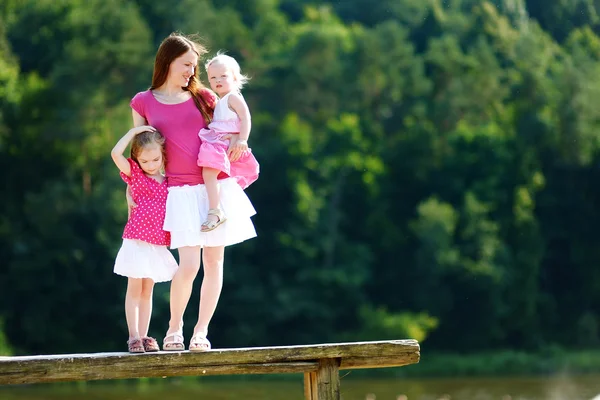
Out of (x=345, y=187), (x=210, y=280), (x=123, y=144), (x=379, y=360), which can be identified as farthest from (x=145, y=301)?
(x=345, y=187)

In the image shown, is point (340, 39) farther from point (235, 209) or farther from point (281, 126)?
point (235, 209)

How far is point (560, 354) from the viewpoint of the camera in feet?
106

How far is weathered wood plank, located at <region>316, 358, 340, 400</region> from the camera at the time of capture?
4898 mm

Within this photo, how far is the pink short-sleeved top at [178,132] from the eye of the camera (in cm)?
521

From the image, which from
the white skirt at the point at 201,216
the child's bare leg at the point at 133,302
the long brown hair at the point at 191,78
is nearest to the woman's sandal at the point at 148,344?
the child's bare leg at the point at 133,302

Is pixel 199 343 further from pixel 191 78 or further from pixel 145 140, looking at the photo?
pixel 191 78

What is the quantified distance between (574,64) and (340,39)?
7486 mm

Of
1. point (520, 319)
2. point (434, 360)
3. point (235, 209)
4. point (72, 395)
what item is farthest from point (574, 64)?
point (235, 209)

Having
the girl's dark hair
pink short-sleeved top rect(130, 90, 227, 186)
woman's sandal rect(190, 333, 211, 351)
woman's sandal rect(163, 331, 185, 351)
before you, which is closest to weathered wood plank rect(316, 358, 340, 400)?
woman's sandal rect(190, 333, 211, 351)

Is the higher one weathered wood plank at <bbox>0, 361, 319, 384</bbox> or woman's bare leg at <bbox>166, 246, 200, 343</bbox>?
woman's bare leg at <bbox>166, 246, 200, 343</bbox>

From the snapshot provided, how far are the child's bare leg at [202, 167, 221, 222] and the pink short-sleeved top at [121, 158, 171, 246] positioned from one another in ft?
0.67

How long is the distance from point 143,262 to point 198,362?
647mm

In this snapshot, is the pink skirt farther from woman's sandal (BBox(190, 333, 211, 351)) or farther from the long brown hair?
woman's sandal (BBox(190, 333, 211, 351))

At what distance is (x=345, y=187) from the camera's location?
33656 millimetres
